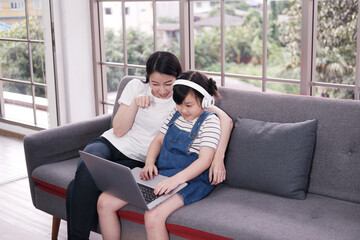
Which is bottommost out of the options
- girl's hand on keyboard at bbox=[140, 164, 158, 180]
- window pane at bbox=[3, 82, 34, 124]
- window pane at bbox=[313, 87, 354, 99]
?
window pane at bbox=[313, 87, 354, 99]

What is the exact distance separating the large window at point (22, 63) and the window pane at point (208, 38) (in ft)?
31.7

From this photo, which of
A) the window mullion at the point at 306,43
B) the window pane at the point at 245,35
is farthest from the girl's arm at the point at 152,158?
the window pane at the point at 245,35

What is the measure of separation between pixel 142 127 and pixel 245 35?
10.8 meters

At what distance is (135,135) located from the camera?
269cm

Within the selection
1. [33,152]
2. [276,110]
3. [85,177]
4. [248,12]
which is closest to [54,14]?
[33,152]

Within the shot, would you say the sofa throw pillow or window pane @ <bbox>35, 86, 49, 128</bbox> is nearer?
the sofa throw pillow

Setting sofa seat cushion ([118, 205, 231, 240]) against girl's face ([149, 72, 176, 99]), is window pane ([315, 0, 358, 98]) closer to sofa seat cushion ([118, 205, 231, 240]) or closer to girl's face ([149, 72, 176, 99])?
girl's face ([149, 72, 176, 99])

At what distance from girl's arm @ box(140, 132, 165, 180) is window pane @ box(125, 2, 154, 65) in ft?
31.0

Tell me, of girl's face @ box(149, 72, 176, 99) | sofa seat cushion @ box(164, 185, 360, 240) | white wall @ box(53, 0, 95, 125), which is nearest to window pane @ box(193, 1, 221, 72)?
white wall @ box(53, 0, 95, 125)

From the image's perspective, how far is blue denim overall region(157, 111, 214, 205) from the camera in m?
2.33

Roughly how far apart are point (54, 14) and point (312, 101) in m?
2.33

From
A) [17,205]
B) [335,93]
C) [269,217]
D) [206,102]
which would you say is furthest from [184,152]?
[335,93]

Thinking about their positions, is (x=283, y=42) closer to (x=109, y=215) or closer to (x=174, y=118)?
(x=174, y=118)

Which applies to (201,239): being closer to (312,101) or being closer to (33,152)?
(312,101)
